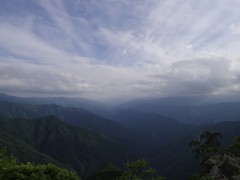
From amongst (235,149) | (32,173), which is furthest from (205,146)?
(32,173)

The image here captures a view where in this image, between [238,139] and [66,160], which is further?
[66,160]

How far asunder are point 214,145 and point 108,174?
2785 inches

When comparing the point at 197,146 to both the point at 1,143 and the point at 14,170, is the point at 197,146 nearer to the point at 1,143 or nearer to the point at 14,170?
the point at 14,170

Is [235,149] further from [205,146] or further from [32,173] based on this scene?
[32,173]

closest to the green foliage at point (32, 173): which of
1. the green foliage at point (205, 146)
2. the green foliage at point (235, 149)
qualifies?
the green foliage at point (205, 146)

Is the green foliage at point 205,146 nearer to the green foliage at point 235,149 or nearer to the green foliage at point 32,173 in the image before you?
the green foliage at point 235,149

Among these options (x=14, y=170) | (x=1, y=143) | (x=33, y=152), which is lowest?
(x=33, y=152)

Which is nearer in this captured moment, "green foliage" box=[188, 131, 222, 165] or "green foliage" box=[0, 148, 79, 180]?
"green foliage" box=[0, 148, 79, 180]

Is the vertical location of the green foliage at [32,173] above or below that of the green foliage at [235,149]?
above

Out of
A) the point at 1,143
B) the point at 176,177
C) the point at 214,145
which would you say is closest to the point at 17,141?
the point at 1,143

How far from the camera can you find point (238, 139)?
3409cm

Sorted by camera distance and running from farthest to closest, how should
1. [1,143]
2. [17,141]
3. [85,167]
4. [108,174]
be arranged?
[85,167]
[17,141]
[1,143]
[108,174]

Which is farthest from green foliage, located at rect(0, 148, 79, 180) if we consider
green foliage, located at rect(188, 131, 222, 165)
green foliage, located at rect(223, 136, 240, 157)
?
green foliage, located at rect(223, 136, 240, 157)

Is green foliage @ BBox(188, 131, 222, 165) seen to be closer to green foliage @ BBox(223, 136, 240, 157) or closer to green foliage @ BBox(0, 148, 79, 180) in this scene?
green foliage @ BBox(223, 136, 240, 157)
